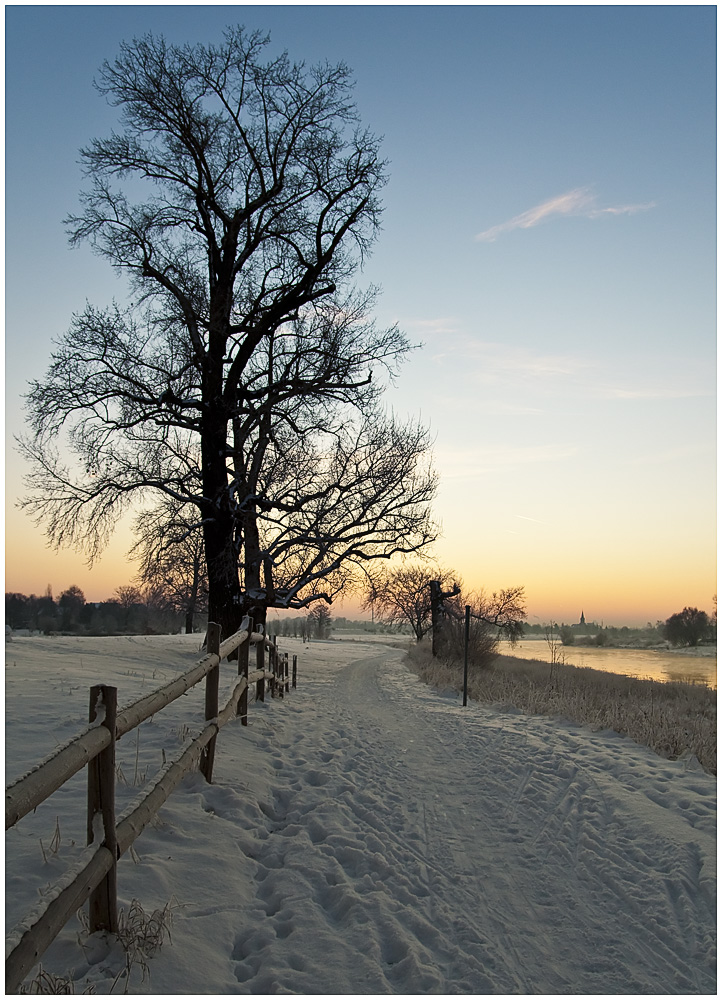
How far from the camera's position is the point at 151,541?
16.3m

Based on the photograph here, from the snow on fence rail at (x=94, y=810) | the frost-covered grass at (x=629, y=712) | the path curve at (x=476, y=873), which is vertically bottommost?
the frost-covered grass at (x=629, y=712)

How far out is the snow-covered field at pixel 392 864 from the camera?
354 cm

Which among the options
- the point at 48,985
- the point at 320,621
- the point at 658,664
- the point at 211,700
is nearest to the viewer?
the point at 48,985

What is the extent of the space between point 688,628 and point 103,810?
218 feet

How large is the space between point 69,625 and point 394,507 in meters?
58.0

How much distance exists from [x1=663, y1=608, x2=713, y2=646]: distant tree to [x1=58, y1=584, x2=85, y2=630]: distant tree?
6376 centimetres

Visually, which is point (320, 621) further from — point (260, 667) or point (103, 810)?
point (103, 810)

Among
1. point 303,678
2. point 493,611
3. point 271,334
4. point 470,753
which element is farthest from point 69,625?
point 470,753

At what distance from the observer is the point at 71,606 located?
271ft

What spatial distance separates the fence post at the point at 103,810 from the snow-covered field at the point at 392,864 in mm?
130

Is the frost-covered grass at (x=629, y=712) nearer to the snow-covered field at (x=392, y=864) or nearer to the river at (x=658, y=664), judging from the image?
the snow-covered field at (x=392, y=864)

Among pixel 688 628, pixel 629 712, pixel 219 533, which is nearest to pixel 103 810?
pixel 629 712

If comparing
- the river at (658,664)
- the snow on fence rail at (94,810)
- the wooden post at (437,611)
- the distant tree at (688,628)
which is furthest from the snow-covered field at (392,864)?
the distant tree at (688,628)

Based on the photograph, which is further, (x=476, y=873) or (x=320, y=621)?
(x=320, y=621)
